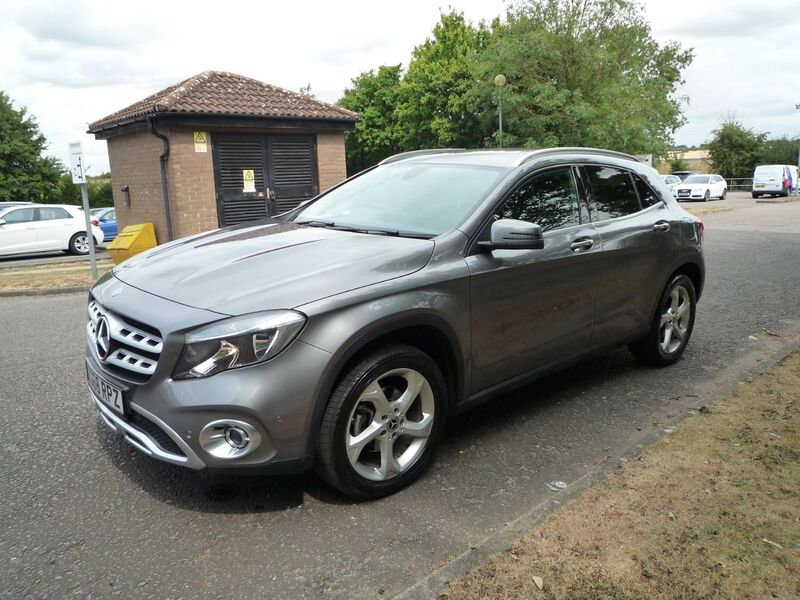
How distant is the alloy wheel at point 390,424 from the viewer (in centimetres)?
303

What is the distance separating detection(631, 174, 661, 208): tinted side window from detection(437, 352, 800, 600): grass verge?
76.0 inches

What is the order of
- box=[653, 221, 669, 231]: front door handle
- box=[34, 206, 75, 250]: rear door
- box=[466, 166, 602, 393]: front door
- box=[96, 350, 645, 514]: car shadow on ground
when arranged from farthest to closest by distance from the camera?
1. box=[34, 206, 75, 250]: rear door
2. box=[653, 221, 669, 231]: front door handle
3. box=[466, 166, 602, 393]: front door
4. box=[96, 350, 645, 514]: car shadow on ground

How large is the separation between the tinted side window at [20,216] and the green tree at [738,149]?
177 ft

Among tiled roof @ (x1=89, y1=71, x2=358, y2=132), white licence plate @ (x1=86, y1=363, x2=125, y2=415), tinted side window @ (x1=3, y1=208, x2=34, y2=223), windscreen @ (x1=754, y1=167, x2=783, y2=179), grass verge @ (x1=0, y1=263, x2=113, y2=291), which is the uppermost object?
tiled roof @ (x1=89, y1=71, x2=358, y2=132)

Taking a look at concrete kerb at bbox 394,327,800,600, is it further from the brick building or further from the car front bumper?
the brick building

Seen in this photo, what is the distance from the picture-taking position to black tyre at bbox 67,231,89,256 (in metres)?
17.9

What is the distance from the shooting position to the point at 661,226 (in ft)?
16.0

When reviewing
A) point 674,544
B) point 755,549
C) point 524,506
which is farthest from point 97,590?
point 755,549

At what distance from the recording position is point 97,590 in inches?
99.4

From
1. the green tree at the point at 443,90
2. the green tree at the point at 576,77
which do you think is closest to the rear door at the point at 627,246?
the green tree at the point at 576,77

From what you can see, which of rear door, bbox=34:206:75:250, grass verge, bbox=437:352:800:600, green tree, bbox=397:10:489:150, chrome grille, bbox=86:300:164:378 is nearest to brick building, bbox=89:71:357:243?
rear door, bbox=34:206:75:250

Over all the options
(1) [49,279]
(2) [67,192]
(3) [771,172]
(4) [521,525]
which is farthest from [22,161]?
(4) [521,525]

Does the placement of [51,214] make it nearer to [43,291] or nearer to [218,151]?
[218,151]

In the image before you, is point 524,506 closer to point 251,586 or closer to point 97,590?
point 251,586
